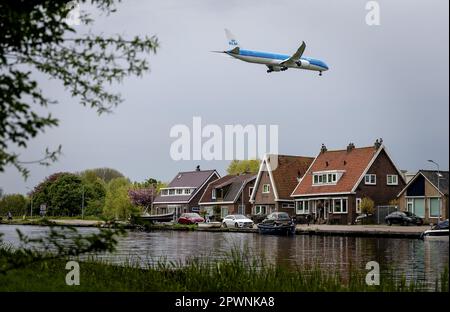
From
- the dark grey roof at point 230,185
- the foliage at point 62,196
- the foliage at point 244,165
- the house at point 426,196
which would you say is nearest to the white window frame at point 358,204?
the house at point 426,196

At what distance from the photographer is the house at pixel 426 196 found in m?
67.5

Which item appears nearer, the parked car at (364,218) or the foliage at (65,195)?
the foliage at (65,195)

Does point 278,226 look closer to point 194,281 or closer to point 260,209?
point 260,209

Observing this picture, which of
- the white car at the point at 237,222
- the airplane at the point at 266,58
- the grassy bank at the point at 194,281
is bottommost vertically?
the grassy bank at the point at 194,281

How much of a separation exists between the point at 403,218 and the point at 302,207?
62.3 ft

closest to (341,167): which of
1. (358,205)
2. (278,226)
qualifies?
(358,205)

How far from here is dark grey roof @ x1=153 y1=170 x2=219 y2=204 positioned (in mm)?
109500

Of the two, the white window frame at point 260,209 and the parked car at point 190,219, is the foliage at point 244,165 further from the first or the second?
the parked car at point 190,219

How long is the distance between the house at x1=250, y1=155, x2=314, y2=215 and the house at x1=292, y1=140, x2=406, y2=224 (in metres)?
4.21

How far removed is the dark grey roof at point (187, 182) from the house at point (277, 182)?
19963 mm

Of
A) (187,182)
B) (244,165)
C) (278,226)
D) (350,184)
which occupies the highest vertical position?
(244,165)

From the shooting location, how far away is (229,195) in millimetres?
99438
